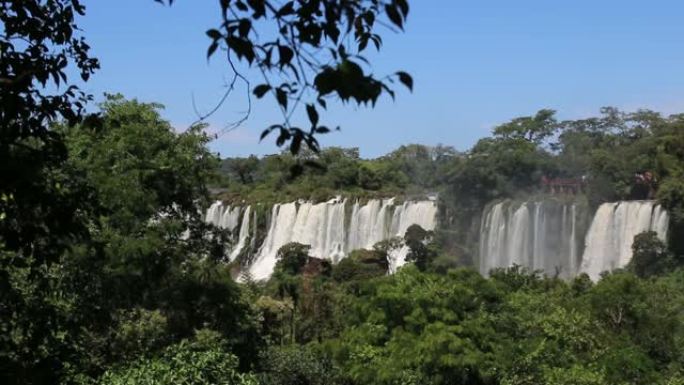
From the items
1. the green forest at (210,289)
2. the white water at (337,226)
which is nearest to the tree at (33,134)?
the green forest at (210,289)

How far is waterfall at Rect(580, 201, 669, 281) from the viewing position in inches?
1272

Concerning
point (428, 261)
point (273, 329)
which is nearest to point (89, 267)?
point (273, 329)

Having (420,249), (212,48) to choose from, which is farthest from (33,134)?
(420,249)

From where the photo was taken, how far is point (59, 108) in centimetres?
421

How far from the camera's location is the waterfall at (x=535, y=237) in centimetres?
3591

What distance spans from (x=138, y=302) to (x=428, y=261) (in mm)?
25601

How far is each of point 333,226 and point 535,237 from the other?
37.7ft

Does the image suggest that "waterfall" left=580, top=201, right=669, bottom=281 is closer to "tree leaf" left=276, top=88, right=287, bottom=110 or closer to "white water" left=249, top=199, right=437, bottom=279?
"white water" left=249, top=199, right=437, bottom=279

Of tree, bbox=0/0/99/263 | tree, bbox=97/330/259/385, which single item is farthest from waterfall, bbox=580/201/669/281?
tree, bbox=0/0/99/263

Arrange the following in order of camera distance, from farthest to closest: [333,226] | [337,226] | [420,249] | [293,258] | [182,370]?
[333,226] < [337,226] < [293,258] < [420,249] < [182,370]

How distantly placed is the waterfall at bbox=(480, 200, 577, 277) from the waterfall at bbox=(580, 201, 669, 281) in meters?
0.97

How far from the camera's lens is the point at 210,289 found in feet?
50.1

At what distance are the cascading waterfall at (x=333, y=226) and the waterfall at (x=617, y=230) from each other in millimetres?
8499

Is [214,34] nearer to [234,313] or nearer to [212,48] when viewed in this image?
[212,48]
